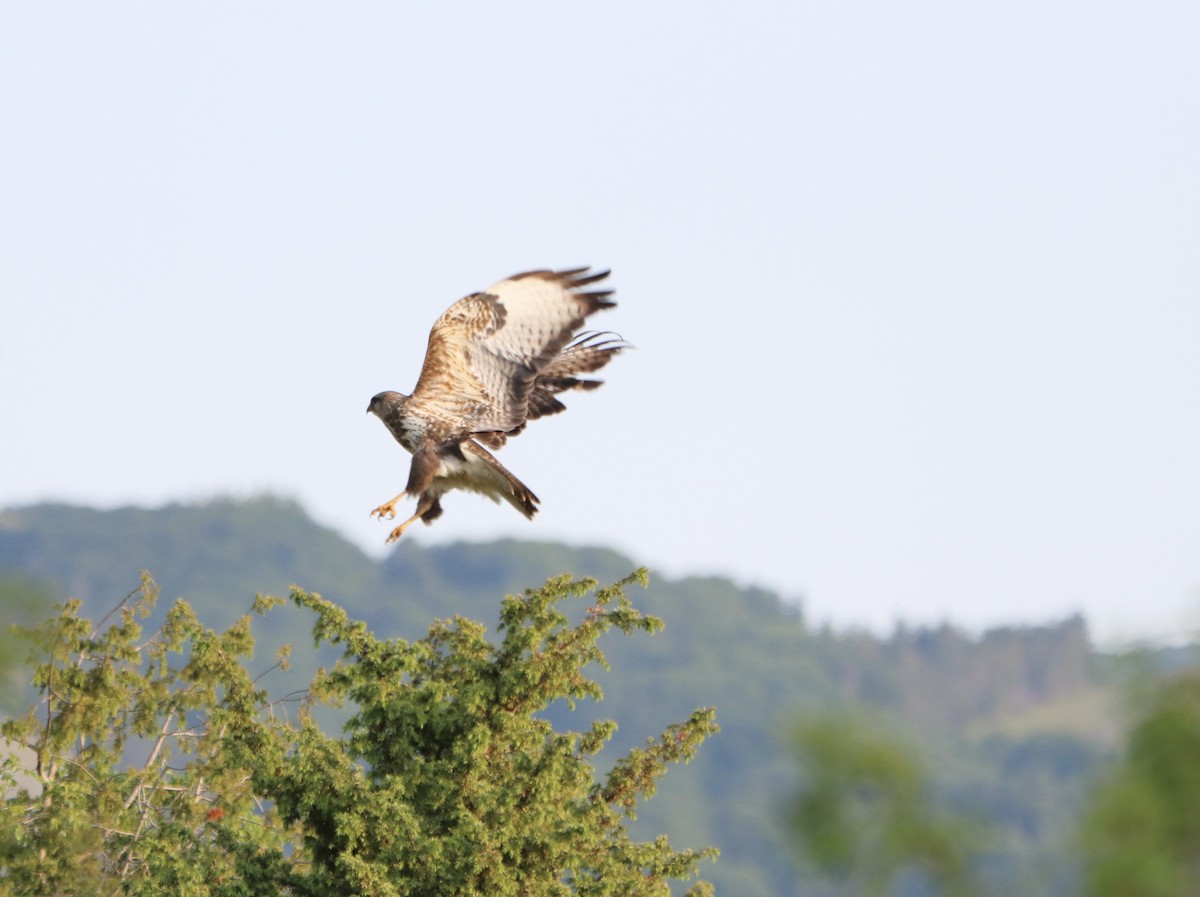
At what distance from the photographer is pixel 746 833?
134750mm

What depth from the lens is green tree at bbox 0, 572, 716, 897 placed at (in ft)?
35.6

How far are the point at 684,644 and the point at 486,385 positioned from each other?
6554 inches

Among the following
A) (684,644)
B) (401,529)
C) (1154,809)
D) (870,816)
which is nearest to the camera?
(1154,809)

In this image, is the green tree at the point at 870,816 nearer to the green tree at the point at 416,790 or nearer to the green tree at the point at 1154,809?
the green tree at the point at 1154,809

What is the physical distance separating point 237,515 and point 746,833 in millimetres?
80851

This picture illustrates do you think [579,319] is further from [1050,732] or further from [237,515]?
[237,515]

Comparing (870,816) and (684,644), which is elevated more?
(684,644)

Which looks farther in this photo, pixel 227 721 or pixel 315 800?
pixel 227 721

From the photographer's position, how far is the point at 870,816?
268cm

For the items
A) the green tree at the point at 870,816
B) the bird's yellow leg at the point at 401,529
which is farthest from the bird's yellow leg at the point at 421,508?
the green tree at the point at 870,816

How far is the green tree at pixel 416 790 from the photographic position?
10.8 meters

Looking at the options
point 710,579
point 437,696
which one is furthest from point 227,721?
point 710,579

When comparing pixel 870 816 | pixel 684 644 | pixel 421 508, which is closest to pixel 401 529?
pixel 421 508

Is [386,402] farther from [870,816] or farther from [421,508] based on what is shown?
[870,816]
